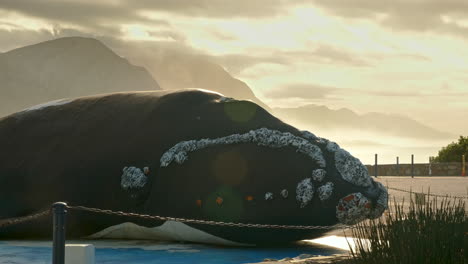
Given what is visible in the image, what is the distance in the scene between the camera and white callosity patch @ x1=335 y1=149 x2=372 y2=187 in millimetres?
12859

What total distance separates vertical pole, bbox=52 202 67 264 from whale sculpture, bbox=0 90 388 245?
5.00 metres

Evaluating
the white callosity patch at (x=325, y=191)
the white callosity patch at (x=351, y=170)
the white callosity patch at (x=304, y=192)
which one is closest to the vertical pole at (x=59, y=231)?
the white callosity patch at (x=304, y=192)

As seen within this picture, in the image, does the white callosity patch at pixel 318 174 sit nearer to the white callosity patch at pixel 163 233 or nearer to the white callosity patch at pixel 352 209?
the white callosity patch at pixel 352 209

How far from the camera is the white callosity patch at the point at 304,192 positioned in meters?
12.6

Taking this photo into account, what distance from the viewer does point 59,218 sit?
792cm

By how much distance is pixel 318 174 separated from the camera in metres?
12.7

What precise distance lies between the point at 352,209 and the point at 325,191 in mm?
486

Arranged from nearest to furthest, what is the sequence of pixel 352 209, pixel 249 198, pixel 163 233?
1. pixel 352 209
2. pixel 249 198
3. pixel 163 233

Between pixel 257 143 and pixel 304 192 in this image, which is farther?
pixel 257 143

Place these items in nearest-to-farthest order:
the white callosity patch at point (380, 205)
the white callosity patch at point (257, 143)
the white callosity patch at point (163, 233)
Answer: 1. the white callosity patch at point (380, 205)
2. the white callosity patch at point (257, 143)
3. the white callosity patch at point (163, 233)

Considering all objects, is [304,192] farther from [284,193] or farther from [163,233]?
[163,233]

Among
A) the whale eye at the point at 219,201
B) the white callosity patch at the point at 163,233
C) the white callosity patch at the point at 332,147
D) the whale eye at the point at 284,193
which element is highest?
the white callosity patch at the point at 332,147

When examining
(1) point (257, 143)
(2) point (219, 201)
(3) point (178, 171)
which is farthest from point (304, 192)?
(3) point (178, 171)

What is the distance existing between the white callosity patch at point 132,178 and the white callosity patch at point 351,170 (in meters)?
3.16
